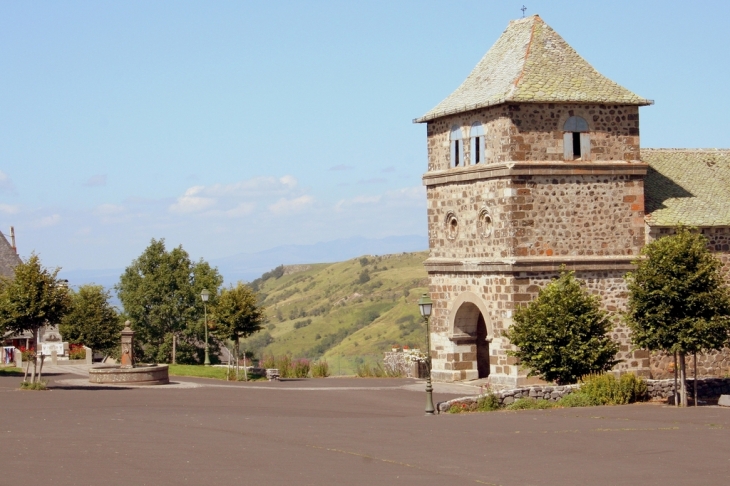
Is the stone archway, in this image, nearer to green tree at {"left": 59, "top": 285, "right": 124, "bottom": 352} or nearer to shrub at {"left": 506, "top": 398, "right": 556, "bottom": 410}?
shrub at {"left": 506, "top": 398, "right": 556, "bottom": 410}

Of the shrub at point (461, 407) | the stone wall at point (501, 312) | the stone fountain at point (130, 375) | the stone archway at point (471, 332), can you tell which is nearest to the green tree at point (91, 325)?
the stone fountain at point (130, 375)

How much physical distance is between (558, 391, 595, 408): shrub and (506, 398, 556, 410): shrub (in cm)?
23

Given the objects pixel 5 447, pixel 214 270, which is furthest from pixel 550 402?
pixel 214 270

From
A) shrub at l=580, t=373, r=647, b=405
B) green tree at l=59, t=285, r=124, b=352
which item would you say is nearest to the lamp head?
shrub at l=580, t=373, r=647, b=405

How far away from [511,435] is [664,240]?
8.42 m

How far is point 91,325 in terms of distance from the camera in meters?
48.8

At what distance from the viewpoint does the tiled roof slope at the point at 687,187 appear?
31692 mm

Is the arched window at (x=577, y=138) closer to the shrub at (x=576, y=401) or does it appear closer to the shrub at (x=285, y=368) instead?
the shrub at (x=576, y=401)

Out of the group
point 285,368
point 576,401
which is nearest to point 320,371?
point 285,368

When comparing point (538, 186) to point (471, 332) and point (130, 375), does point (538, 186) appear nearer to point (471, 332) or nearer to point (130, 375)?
point (471, 332)

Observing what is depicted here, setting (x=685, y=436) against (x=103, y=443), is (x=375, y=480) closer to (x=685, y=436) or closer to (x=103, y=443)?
(x=103, y=443)

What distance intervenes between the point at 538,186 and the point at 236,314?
13598mm

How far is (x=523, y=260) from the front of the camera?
30.1 meters

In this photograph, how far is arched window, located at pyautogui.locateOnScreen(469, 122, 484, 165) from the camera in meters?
31.7
